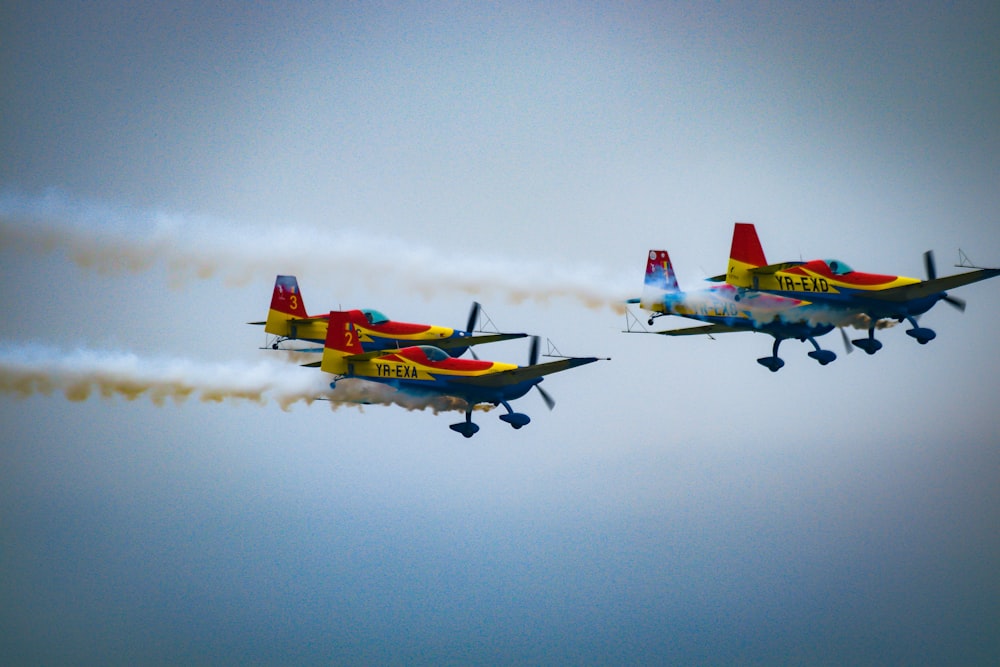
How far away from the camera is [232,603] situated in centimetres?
13712

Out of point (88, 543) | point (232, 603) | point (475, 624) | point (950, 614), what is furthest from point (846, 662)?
point (88, 543)

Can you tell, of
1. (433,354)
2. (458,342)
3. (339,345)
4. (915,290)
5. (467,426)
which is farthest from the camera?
(458,342)

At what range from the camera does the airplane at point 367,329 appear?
51000 millimetres

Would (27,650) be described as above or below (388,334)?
below

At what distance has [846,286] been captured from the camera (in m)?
46.8

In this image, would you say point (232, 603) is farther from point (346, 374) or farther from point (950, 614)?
point (346, 374)

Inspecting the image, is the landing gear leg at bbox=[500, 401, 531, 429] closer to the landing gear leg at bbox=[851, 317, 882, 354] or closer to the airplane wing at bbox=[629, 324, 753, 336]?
the airplane wing at bbox=[629, 324, 753, 336]

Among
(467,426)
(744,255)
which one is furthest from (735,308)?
(467,426)

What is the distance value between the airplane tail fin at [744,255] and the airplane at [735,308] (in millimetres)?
1309

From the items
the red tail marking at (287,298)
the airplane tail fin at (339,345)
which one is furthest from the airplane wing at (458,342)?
the airplane tail fin at (339,345)

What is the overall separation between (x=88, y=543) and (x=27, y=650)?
1631 centimetres

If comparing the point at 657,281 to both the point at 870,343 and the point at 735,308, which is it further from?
the point at 870,343

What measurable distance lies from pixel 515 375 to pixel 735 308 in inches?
335

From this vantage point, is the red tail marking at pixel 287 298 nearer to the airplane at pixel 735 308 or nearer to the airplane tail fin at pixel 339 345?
the airplane tail fin at pixel 339 345
